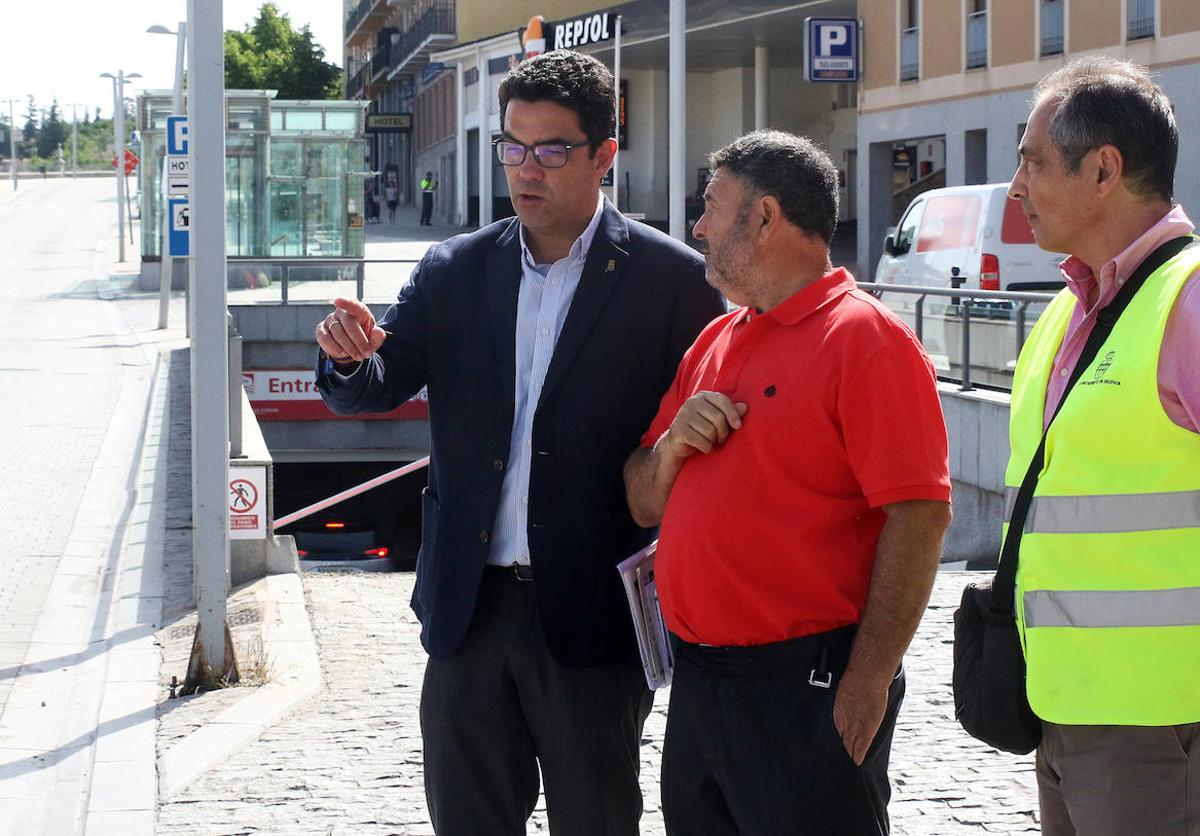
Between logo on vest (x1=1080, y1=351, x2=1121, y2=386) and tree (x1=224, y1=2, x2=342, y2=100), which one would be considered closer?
logo on vest (x1=1080, y1=351, x2=1121, y2=386)

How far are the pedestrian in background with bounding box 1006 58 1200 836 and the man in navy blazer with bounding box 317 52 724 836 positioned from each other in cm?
92

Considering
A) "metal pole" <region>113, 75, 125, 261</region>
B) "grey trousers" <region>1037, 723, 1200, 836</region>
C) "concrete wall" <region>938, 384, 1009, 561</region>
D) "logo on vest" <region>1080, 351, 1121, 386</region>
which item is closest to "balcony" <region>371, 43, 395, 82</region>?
"metal pole" <region>113, 75, 125, 261</region>

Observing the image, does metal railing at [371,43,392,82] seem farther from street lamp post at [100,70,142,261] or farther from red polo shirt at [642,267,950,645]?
red polo shirt at [642,267,950,645]

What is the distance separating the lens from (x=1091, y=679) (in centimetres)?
269

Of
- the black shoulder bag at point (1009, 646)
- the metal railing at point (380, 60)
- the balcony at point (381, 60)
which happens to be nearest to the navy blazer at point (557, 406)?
the black shoulder bag at point (1009, 646)

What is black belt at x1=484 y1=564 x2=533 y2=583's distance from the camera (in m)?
3.44

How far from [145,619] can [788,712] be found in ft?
20.0

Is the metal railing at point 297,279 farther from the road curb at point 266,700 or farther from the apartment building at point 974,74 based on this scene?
the road curb at point 266,700

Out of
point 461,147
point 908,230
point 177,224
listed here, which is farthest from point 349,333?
point 461,147

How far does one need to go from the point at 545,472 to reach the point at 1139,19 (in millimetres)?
26422

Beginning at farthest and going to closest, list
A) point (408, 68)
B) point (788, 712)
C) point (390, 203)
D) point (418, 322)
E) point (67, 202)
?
point (67, 202) < point (408, 68) < point (390, 203) < point (418, 322) < point (788, 712)

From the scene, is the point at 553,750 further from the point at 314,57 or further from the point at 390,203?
the point at 314,57

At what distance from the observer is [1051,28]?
30.0 metres

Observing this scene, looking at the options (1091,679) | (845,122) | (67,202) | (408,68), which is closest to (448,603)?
(1091,679)
